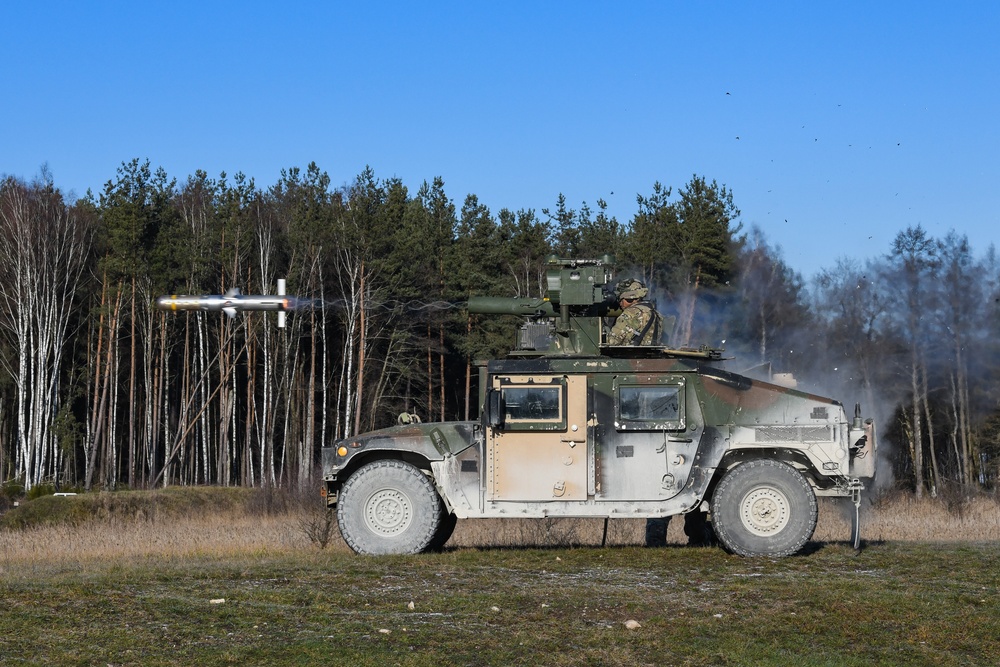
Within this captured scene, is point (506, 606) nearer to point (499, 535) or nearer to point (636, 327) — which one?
point (636, 327)

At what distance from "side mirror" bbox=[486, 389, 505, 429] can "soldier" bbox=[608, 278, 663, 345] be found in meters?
1.59

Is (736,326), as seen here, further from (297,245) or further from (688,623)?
(688,623)

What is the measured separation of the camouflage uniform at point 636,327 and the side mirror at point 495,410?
5.21ft

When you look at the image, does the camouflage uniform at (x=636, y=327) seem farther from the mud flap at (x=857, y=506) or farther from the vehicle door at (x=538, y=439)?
the mud flap at (x=857, y=506)

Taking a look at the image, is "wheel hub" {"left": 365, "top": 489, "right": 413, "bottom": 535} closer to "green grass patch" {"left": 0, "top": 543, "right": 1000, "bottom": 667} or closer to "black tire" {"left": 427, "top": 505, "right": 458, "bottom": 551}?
"black tire" {"left": 427, "top": 505, "right": 458, "bottom": 551}

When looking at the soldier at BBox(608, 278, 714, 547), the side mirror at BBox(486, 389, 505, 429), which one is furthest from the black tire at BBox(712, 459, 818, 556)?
the side mirror at BBox(486, 389, 505, 429)

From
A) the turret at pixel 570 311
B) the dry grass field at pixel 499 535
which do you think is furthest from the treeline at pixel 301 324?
the turret at pixel 570 311

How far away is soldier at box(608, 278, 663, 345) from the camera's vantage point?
47.5 feet

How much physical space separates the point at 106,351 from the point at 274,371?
22.5 ft

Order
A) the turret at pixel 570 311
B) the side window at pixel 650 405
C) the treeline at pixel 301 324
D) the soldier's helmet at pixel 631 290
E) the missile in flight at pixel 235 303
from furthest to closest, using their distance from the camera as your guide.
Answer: the treeline at pixel 301 324 → the missile in flight at pixel 235 303 → the soldier's helmet at pixel 631 290 → the turret at pixel 570 311 → the side window at pixel 650 405

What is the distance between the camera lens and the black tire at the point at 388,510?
45.3ft

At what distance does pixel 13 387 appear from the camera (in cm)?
5219

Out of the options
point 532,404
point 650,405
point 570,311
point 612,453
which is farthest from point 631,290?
point 612,453

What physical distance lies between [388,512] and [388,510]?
23 mm
